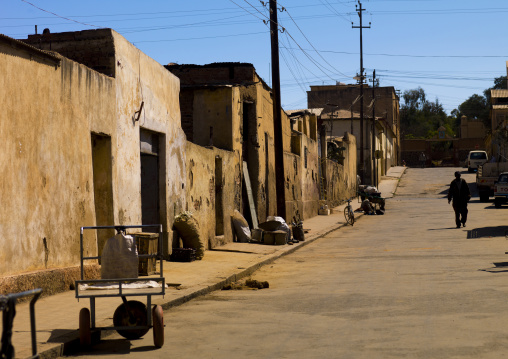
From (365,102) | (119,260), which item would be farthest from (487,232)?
(365,102)

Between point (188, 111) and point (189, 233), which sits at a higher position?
point (188, 111)

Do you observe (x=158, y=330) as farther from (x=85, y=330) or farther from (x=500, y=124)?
(x=500, y=124)

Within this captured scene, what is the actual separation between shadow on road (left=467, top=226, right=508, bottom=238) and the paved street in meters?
3.27

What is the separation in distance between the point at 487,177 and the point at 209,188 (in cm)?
2812

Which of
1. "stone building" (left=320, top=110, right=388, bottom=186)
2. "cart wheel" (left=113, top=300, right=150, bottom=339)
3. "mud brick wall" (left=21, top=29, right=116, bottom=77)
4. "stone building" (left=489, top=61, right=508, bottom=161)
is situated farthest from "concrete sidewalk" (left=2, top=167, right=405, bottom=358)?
"stone building" (left=320, top=110, right=388, bottom=186)

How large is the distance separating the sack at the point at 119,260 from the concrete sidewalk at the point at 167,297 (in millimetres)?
709

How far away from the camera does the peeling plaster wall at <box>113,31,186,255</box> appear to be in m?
14.1

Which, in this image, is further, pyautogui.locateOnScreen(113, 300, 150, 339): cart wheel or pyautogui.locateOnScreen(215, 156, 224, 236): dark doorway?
pyautogui.locateOnScreen(215, 156, 224, 236): dark doorway

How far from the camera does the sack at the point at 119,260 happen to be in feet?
25.9

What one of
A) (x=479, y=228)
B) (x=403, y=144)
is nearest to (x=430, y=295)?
(x=479, y=228)

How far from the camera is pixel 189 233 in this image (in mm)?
17094

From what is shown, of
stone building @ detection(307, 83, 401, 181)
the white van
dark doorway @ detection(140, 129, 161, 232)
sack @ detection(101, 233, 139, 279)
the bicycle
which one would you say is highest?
stone building @ detection(307, 83, 401, 181)

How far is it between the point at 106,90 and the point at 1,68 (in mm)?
3539

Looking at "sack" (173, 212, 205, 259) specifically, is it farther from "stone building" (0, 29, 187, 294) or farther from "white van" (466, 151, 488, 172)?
"white van" (466, 151, 488, 172)
